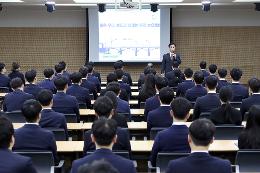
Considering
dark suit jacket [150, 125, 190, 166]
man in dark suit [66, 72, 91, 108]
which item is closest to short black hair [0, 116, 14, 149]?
dark suit jacket [150, 125, 190, 166]

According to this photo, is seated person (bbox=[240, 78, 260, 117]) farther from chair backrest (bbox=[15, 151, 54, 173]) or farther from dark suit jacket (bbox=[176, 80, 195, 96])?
chair backrest (bbox=[15, 151, 54, 173])

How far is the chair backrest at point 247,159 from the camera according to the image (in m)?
4.30

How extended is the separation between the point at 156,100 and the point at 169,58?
6188 millimetres

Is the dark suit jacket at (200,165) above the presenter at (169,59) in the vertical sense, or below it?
below

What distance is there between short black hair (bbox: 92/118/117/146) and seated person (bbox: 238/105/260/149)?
187 cm

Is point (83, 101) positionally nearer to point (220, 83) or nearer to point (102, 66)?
point (220, 83)

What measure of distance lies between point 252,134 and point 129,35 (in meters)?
11.2

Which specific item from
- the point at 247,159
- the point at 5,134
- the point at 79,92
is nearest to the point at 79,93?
the point at 79,92

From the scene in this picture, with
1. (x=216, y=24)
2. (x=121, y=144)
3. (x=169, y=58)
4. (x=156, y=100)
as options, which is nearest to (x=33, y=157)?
(x=121, y=144)

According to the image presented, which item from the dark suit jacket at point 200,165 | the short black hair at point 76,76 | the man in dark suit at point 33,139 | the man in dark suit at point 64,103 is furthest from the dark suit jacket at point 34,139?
the short black hair at point 76,76

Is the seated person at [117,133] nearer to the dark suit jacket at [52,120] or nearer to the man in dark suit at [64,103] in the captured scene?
the dark suit jacket at [52,120]

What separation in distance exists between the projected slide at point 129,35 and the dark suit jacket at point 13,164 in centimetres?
1232

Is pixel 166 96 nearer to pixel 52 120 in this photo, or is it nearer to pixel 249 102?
pixel 52 120

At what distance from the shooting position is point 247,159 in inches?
170
